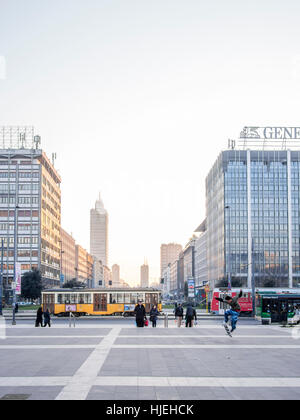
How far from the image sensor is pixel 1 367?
46.6 ft

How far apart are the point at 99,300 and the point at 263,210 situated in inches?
2998

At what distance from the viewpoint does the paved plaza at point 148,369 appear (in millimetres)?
10562

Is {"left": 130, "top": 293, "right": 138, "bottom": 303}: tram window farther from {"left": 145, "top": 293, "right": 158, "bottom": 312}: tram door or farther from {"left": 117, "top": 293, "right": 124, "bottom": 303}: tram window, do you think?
{"left": 145, "top": 293, "right": 158, "bottom": 312}: tram door

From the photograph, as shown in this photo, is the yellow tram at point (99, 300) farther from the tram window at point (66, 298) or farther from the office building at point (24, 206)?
the office building at point (24, 206)

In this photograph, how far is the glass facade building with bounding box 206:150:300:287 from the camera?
376 ft

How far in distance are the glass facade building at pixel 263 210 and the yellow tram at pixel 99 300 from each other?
70.0 metres

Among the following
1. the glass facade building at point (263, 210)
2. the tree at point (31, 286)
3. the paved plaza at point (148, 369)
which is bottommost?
the tree at point (31, 286)

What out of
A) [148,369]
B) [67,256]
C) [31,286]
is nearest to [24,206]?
[31,286]

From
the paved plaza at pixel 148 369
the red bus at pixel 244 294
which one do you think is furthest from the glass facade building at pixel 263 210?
the paved plaza at pixel 148 369

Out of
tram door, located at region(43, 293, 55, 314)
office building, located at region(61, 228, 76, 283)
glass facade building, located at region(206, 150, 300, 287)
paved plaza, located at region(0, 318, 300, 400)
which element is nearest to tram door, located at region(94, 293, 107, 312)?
tram door, located at region(43, 293, 55, 314)

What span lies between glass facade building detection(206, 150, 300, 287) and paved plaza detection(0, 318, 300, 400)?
93.6m

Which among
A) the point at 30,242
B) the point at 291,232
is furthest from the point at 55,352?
the point at 291,232

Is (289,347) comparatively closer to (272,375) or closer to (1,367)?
(272,375)

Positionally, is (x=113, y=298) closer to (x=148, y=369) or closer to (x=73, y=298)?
(x=73, y=298)
